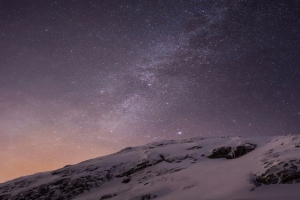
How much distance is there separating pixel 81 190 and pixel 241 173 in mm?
14841

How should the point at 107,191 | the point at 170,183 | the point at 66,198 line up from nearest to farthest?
the point at 170,183 < the point at 107,191 < the point at 66,198

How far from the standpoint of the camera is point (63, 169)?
28078mm

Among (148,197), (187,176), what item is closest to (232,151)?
(187,176)

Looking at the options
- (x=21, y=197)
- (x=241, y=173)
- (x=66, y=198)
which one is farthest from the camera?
(x=21, y=197)

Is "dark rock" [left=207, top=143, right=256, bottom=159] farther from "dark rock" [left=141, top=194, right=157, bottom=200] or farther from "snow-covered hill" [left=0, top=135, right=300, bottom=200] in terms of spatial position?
"dark rock" [left=141, top=194, right=157, bottom=200]

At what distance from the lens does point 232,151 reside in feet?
65.5

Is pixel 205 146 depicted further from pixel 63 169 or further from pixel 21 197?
pixel 21 197

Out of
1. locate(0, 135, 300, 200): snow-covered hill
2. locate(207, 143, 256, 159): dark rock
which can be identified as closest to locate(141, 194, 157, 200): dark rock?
locate(0, 135, 300, 200): snow-covered hill

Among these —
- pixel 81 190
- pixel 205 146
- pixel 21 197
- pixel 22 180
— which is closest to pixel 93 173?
pixel 81 190

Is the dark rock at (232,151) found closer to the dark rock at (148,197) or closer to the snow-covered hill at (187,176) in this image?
the snow-covered hill at (187,176)

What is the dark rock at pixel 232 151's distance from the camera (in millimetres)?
19469

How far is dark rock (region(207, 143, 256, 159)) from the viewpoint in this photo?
63.9 feet

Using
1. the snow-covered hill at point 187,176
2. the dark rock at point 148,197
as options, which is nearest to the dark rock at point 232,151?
the snow-covered hill at point 187,176

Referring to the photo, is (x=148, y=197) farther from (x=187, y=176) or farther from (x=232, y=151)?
(x=232, y=151)
